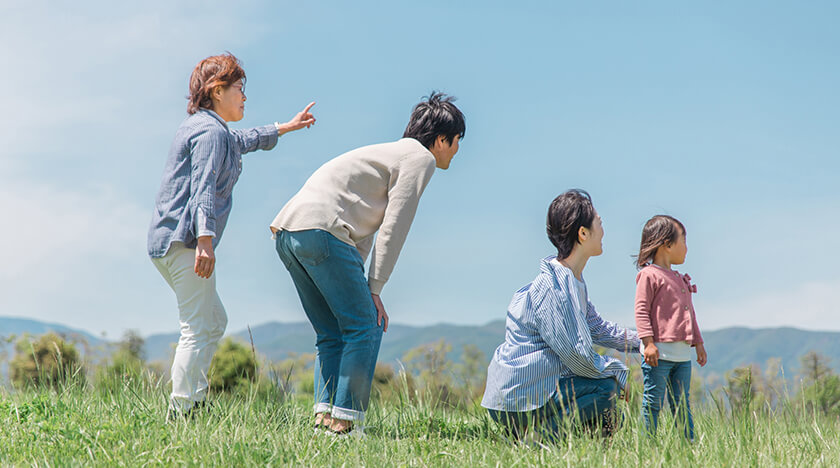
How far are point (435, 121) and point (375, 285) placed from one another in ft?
3.00

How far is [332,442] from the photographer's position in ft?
10.0

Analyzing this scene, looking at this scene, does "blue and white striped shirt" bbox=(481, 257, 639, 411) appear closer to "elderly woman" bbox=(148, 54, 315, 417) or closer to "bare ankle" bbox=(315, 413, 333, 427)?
"bare ankle" bbox=(315, 413, 333, 427)

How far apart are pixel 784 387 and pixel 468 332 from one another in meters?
54.1

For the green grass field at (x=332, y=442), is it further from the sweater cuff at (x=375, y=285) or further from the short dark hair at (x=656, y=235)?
the short dark hair at (x=656, y=235)

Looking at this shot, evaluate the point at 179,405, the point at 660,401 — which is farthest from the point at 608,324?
the point at 179,405

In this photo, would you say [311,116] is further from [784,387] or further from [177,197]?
[784,387]

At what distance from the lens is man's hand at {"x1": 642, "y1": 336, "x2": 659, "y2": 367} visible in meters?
3.73

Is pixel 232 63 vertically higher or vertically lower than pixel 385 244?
higher

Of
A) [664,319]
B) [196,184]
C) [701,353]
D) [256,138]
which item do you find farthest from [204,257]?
[701,353]

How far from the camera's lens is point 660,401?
3.89m

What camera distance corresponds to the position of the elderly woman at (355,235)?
3.27 meters

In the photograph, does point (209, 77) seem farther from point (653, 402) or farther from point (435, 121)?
point (653, 402)

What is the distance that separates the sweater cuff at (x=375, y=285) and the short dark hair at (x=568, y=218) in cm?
90

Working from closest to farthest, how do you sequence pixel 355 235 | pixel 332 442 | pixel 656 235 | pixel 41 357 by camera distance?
1. pixel 332 442
2. pixel 355 235
3. pixel 656 235
4. pixel 41 357
